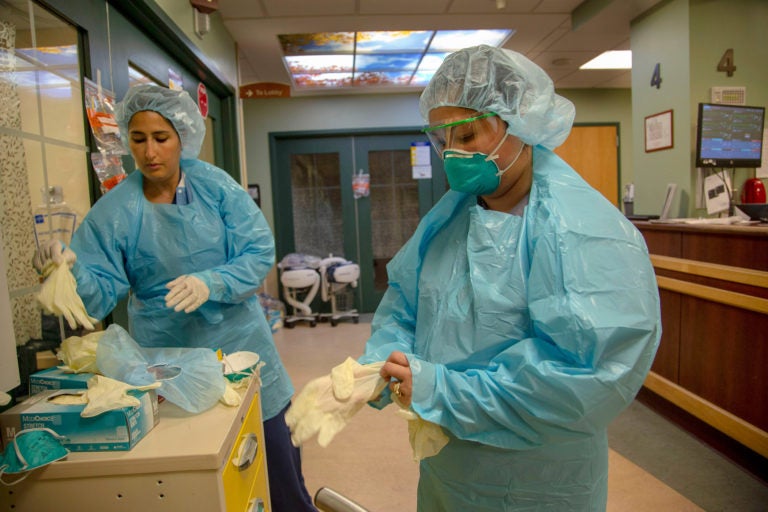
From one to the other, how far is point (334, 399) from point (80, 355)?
63 centimetres

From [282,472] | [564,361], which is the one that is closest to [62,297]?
[282,472]

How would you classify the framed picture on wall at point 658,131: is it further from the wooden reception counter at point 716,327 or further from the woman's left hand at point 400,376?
the woman's left hand at point 400,376

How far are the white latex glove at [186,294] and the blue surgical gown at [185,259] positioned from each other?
47mm

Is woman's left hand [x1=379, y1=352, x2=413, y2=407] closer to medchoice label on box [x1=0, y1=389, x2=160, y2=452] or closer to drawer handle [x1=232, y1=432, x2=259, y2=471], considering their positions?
drawer handle [x1=232, y1=432, x2=259, y2=471]

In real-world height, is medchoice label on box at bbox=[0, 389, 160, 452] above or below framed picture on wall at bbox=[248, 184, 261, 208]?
below

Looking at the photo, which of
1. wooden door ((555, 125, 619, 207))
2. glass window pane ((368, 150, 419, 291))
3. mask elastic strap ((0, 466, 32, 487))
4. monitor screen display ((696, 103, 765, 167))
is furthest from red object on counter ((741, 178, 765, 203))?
mask elastic strap ((0, 466, 32, 487))

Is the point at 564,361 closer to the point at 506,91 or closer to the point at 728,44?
the point at 506,91

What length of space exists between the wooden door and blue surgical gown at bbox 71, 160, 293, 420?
4755 mm

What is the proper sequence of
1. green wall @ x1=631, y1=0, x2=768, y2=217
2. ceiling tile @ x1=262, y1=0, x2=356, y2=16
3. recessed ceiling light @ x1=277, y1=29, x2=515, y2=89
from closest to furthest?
1. green wall @ x1=631, y1=0, x2=768, y2=217
2. ceiling tile @ x1=262, y1=0, x2=356, y2=16
3. recessed ceiling light @ x1=277, y1=29, x2=515, y2=89

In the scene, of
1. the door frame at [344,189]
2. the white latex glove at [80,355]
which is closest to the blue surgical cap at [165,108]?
the white latex glove at [80,355]

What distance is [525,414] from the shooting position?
0.83 m

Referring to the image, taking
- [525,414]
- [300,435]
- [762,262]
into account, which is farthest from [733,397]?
[300,435]

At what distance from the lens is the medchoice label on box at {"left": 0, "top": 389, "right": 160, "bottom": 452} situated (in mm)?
906

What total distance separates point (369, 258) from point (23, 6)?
14.1ft
